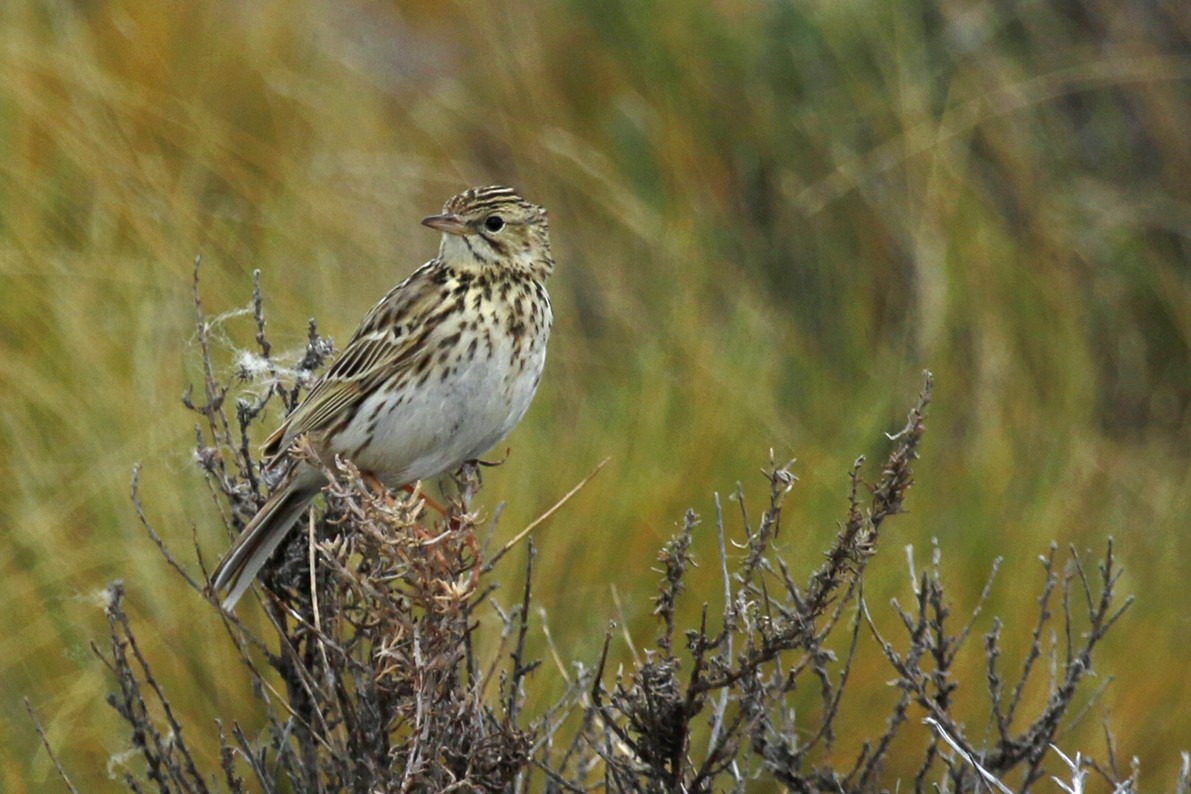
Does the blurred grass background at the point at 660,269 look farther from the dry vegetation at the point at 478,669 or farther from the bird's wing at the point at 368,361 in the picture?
the bird's wing at the point at 368,361

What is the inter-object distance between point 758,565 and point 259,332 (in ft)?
4.54

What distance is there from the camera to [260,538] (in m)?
4.48

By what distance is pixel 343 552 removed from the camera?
3604 millimetres

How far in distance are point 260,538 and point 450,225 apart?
956 millimetres

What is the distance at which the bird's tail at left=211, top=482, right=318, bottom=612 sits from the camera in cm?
442

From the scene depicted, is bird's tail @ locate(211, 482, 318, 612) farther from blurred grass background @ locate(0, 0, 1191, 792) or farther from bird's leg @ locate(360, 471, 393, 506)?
blurred grass background @ locate(0, 0, 1191, 792)

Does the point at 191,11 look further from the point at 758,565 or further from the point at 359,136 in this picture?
the point at 758,565

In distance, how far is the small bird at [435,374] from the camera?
4508 millimetres

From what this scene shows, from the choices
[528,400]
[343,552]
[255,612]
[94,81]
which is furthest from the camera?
[94,81]

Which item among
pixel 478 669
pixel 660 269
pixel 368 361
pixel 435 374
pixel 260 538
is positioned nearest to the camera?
pixel 478 669

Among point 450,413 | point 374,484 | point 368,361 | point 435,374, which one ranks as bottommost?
point 374,484

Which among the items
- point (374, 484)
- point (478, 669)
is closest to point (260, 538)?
point (374, 484)

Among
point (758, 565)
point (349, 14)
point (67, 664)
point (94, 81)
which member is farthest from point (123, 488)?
point (349, 14)

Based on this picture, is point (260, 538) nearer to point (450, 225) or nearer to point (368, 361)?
point (368, 361)
